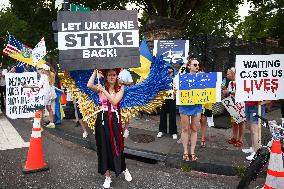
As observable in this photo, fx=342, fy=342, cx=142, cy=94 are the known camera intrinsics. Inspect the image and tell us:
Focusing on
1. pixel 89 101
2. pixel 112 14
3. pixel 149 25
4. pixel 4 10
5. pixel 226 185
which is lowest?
A: pixel 226 185

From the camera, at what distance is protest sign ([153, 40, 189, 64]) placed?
9.13 m

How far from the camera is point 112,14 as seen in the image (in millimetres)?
5082

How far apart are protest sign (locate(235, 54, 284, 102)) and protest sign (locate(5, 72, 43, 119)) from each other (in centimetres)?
429

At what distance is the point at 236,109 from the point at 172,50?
2829 mm

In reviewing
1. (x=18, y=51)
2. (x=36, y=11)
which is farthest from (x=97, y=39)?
(x=36, y=11)

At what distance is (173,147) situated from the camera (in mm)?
7043

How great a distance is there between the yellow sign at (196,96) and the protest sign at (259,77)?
30.6 inches

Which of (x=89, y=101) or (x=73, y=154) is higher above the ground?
(x=89, y=101)

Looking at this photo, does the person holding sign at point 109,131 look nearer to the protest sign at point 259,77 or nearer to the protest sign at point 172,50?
the protest sign at point 259,77

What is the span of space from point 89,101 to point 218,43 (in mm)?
6464

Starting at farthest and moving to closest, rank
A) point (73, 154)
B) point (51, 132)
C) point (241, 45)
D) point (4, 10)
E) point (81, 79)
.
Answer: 1. point (4, 10)
2. point (241, 45)
3. point (51, 132)
4. point (73, 154)
5. point (81, 79)

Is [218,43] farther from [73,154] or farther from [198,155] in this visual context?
[73,154]

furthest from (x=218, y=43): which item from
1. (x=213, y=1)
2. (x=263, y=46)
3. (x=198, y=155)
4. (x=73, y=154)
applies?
(x=213, y=1)

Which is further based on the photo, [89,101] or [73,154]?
[73,154]
